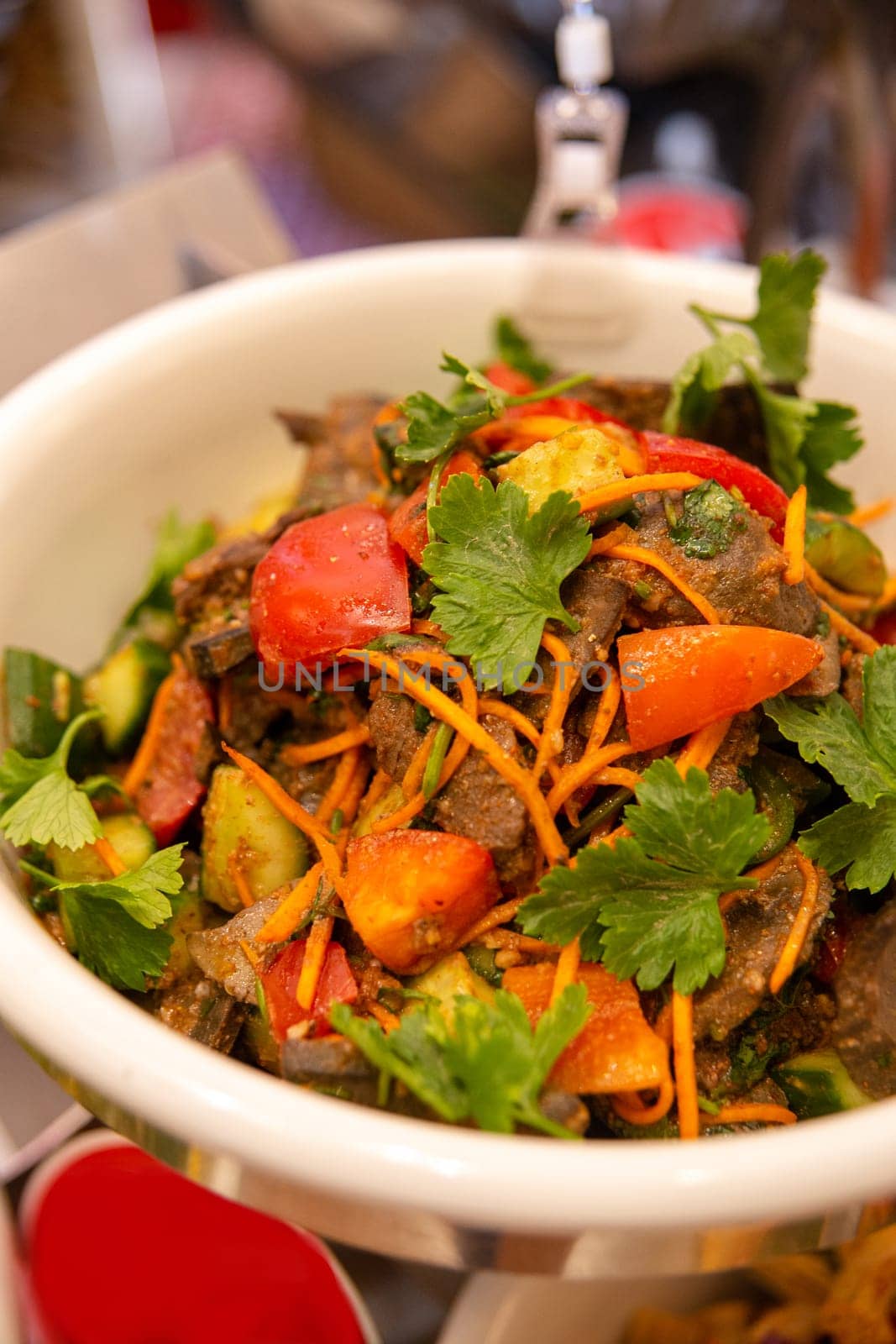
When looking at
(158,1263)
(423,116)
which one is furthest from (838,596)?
(423,116)

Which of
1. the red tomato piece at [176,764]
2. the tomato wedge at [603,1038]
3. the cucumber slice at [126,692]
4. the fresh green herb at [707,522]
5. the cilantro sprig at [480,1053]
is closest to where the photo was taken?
the cilantro sprig at [480,1053]

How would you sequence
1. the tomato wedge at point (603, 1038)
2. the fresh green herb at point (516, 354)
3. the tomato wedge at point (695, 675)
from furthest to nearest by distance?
the fresh green herb at point (516, 354) → the tomato wedge at point (695, 675) → the tomato wedge at point (603, 1038)

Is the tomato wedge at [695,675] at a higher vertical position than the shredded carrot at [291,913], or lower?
higher

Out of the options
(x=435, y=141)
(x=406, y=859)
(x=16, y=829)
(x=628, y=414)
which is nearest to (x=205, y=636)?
(x=16, y=829)

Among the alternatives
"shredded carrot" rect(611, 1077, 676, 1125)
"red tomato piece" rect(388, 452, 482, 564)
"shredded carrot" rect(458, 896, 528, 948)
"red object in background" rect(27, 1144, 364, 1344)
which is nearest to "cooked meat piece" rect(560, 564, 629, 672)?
"red tomato piece" rect(388, 452, 482, 564)

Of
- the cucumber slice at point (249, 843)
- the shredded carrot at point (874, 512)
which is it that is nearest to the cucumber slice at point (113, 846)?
the cucumber slice at point (249, 843)

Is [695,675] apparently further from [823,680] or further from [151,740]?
[151,740]

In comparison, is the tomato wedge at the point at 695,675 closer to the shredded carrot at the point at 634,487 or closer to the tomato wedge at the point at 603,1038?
the shredded carrot at the point at 634,487
